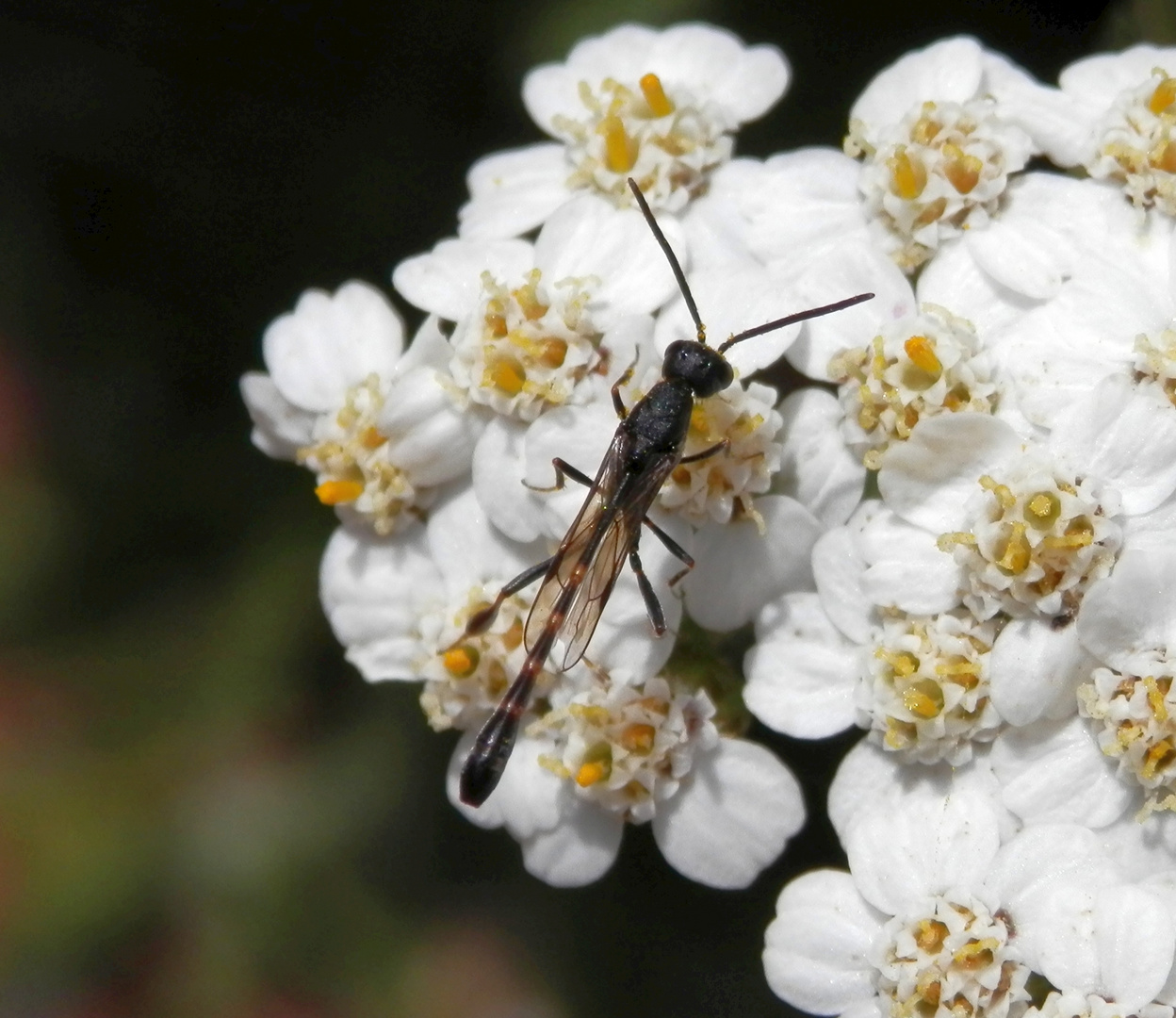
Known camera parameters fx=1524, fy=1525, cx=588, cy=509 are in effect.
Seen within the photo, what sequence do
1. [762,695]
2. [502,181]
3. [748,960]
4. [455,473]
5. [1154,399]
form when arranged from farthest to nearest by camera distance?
[748,960] < [502,181] < [455,473] < [762,695] < [1154,399]

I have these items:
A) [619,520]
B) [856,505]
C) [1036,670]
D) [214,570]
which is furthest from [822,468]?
[214,570]

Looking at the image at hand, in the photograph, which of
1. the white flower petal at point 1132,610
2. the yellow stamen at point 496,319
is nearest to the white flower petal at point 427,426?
the yellow stamen at point 496,319

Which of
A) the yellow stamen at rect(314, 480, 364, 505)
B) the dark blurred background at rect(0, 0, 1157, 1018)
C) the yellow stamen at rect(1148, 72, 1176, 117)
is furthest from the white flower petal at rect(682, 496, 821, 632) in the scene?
the dark blurred background at rect(0, 0, 1157, 1018)

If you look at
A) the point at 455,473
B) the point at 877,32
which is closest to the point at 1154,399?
the point at 455,473

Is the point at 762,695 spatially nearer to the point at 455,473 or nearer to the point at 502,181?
the point at 455,473

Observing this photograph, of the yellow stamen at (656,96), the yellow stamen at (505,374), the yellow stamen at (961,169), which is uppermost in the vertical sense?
the yellow stamen at (656,96)

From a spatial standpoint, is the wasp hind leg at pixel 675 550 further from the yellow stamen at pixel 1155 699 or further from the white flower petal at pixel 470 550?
the yellow stamen at pixel 1155 699

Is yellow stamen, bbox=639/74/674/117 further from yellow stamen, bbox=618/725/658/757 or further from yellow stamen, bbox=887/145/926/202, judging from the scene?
yellow stamen, bbox=618/725/658/757
